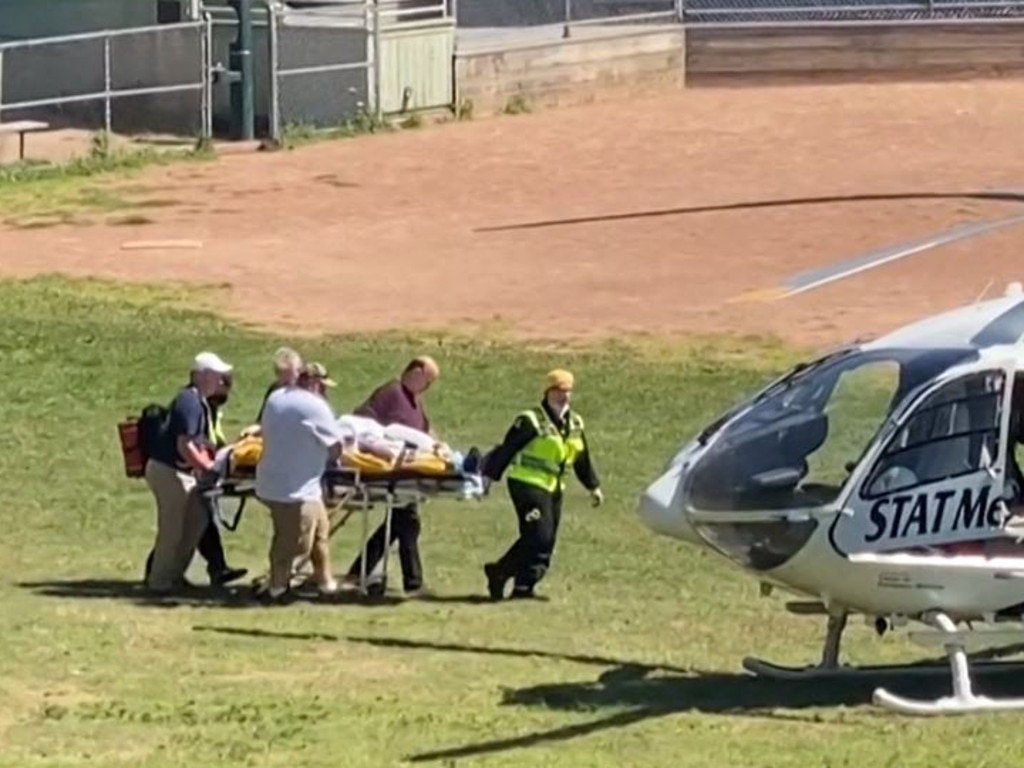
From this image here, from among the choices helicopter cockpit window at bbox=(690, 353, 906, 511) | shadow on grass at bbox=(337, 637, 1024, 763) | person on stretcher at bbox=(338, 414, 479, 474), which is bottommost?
shadow on grass at bbox=(337, 637, 1024, 763)

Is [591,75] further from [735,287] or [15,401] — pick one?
[15,401]

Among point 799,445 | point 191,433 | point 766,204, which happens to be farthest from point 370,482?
point 766,204

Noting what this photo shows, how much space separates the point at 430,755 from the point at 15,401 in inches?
478

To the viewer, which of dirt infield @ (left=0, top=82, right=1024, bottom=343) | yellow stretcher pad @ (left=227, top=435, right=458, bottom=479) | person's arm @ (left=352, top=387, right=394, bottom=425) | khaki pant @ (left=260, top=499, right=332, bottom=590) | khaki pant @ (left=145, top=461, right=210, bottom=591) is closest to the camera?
khaki pant @ (left=260, top=499, right=332, bottom=590)

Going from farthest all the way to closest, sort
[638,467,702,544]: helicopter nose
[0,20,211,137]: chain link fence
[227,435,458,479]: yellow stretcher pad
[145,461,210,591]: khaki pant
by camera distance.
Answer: [0,20,211,137]: chain link fence < [145,461,210,591]: khaki pant < [227,435,458,479]: yellow stretcher pad < [638,467,702,544]: helicopter nose

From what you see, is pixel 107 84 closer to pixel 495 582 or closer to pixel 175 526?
pixel 175 526

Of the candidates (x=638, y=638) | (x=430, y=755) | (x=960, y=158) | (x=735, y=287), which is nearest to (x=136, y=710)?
(x=430, y=755)

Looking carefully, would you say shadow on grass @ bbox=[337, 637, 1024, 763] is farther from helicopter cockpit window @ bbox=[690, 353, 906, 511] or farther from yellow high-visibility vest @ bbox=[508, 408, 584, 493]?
yellow high-visibility vest @ bbox=[508, 408, 584, 493]

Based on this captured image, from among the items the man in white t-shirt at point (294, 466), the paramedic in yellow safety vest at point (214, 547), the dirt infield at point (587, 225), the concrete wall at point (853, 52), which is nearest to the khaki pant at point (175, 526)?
the paramedic in yellow safety vest at point (214, 547)

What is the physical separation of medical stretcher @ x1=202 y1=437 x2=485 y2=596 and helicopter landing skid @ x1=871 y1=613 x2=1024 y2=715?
163 inches

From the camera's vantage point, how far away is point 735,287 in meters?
27.4

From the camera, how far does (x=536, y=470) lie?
16375mm

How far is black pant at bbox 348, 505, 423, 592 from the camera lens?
1666 centimetres

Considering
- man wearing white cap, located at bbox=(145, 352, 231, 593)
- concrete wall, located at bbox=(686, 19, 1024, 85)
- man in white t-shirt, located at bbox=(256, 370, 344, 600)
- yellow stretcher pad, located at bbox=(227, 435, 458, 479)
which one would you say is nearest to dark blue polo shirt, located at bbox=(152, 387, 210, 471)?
man wearing white cap, located at bbox=(145, 352, 231, 593)
